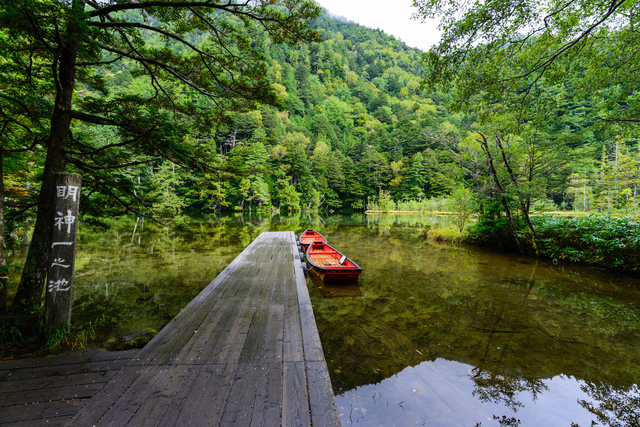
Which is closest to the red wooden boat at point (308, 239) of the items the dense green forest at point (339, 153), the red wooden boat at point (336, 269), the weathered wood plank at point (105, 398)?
the red wooden boat at point (336, 269)

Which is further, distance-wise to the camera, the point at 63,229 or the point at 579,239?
the point at 579,239

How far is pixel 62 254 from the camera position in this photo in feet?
8.52

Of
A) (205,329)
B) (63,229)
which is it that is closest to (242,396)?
(205,329)

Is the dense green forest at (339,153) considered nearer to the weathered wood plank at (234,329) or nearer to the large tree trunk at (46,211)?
the large tree trunk at (46,211)

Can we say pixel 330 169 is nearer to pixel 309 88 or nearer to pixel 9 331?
pixel 309 88

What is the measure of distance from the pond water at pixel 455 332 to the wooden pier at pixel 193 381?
111cm

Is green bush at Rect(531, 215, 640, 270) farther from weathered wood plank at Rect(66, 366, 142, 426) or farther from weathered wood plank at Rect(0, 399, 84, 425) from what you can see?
weathered wood plank at Rect(0, 399, 84, 425)

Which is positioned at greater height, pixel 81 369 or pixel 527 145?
pixel 527 145

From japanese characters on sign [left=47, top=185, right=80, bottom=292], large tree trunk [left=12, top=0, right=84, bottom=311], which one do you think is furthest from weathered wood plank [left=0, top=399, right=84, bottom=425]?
large tree trunk [left=12, top=0, right=84, bottom=311]

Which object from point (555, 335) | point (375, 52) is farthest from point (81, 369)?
point (375, 52)

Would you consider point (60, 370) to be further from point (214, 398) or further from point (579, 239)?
point (579, 239)

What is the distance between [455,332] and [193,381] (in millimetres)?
4075

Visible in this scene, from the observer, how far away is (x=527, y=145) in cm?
880

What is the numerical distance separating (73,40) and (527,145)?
11.9 m
